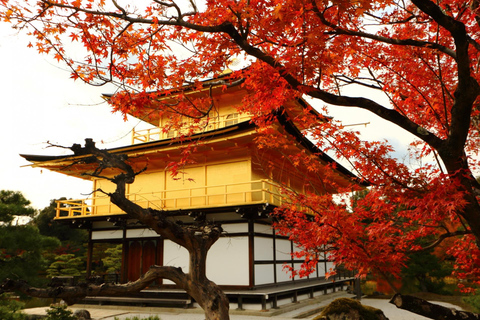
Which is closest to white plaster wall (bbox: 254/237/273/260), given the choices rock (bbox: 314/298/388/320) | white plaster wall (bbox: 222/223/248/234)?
white plaster wall (bbox: 222/223/248/234)

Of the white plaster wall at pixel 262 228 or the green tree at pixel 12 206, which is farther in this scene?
the white plaster wall at pixel 262 228

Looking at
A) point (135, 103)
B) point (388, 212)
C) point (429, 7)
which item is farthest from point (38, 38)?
point (388, 212)

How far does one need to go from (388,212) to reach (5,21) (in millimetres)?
7028

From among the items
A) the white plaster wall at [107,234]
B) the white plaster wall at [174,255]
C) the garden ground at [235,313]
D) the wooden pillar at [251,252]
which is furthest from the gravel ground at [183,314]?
the white plaster wall at [107,234]

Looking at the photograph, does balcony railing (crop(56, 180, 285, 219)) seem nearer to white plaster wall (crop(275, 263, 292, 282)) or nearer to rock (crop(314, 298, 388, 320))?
white plaster wall (crop(275, 263, 292, 282))

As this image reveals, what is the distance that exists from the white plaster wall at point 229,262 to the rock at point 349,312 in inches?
237

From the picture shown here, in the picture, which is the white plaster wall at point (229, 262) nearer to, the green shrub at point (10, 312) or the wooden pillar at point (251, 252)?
the wooden pillar at point (251, 252)

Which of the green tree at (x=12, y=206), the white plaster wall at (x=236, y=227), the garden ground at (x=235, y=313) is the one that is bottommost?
the garden ground at (x=235, y=313)

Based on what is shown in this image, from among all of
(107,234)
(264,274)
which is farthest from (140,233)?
(264,274)

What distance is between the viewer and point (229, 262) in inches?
540

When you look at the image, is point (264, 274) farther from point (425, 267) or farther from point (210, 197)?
point (425, 267)

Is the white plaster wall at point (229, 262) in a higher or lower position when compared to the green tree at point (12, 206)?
lower

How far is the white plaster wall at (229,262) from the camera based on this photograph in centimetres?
1341

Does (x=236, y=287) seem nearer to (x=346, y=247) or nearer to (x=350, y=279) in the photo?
(x=346, y=247)
